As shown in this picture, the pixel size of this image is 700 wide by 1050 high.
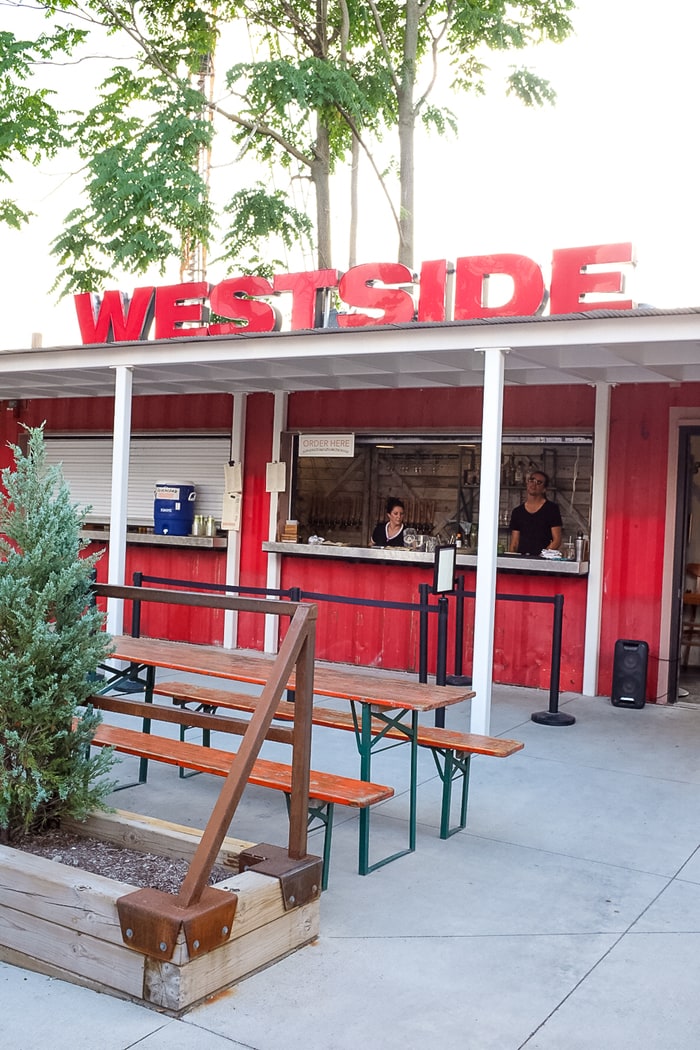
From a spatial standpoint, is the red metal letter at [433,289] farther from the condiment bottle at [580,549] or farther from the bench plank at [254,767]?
the bench plank at [254,767]

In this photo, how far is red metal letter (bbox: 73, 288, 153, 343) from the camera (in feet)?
28.8

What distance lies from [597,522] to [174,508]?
4.37 meters

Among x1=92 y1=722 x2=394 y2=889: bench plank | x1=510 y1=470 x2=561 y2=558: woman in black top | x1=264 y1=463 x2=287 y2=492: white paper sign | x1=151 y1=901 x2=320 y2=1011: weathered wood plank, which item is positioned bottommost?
x1=151 y1=901 x2=320 y2=1011: weathered wood plank

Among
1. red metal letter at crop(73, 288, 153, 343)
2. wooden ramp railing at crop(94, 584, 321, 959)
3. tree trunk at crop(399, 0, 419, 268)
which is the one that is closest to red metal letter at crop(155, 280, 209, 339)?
red metal letter at crop(73, 288, 153, 343)

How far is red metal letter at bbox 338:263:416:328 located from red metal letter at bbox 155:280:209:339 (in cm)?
150

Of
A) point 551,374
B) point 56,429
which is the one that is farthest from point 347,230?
point 551,374

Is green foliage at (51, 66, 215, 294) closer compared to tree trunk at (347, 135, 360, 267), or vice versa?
green foliage at (51, 66, 215, 294)

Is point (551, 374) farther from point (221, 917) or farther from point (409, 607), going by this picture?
point (221, 917)

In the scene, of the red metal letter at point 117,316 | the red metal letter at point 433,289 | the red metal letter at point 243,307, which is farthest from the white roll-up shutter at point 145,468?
the red metal letter at point 433,289

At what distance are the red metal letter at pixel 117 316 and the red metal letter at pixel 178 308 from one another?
15 centimetres

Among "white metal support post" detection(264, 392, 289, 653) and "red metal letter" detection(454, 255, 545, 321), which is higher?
"red metal letter" detection(454, 255, 545, 321)

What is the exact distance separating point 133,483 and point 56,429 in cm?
142

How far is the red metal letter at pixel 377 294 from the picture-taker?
24.7ft

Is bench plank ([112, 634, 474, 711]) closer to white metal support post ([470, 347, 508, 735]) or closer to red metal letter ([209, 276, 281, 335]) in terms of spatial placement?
white metal support post ([470, 347, 508, 735])
